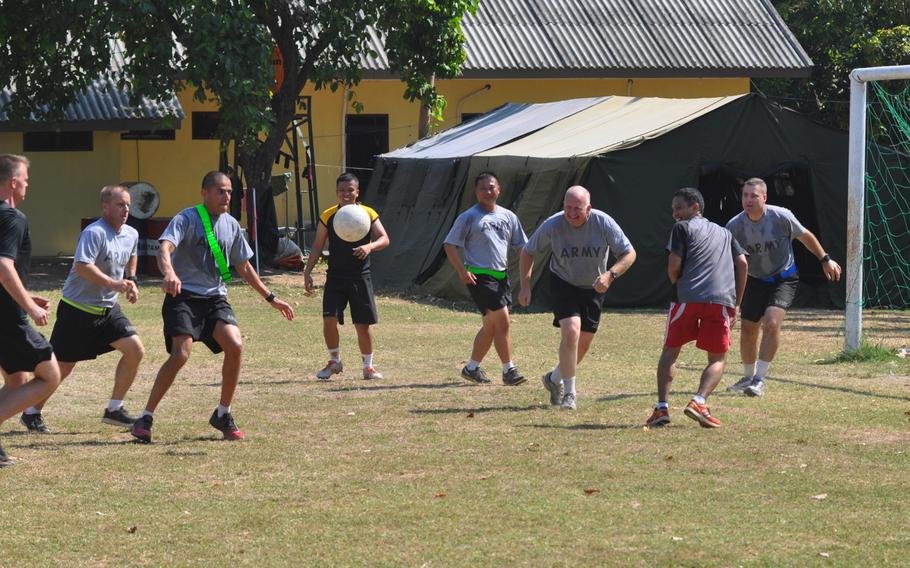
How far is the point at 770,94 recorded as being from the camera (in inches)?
1341

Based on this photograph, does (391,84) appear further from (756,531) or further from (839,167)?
(756,531)

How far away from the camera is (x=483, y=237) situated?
38.9 ft

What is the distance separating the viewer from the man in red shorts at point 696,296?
955cm

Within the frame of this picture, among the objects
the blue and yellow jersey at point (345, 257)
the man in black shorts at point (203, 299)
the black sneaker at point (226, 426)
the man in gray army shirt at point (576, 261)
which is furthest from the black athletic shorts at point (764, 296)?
the black sneaker at point (226, 426)

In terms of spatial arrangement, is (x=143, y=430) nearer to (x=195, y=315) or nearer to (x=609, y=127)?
(x=195, y=315)

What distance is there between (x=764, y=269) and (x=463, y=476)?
14.8ft

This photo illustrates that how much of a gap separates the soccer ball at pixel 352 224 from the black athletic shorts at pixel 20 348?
4.42m

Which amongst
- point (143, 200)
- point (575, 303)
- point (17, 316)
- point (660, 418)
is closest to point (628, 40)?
point (143, 200)

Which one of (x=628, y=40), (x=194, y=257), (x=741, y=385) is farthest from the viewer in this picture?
(x=628, y=40)

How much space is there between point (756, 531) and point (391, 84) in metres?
25.5

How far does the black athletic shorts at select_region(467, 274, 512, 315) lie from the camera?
11781 mm

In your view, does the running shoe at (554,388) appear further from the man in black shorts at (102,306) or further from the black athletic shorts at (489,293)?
the man in black shorts at (102,306)

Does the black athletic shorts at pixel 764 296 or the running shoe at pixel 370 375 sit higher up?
the black athletic shorts at pixel 764 296

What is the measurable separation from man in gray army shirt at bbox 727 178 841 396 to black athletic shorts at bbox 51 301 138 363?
5.03 m
